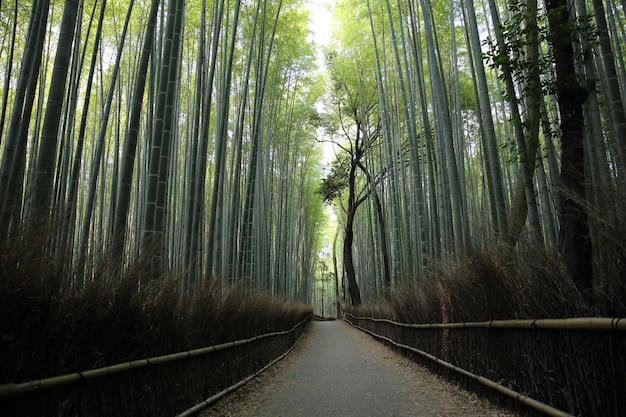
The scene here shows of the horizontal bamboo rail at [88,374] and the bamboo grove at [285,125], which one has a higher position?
Result: the bamboo grove at [285,125]

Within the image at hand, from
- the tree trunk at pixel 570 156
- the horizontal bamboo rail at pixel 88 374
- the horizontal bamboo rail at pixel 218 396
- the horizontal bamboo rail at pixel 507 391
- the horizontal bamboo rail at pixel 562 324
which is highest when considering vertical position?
the tree trunk at pixel 570 156

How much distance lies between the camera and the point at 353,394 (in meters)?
3.42

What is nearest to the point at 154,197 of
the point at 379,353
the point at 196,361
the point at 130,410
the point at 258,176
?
the point at 196,361

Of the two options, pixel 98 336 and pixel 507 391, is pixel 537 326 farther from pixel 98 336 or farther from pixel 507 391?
pixel 98 336

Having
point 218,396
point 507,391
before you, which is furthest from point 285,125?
point 507,391

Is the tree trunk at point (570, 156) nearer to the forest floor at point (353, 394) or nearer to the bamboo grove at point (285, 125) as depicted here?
the bamboo grove at point (285, 125)

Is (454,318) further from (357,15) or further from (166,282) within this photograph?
(357,15)

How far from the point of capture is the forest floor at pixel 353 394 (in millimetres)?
2811

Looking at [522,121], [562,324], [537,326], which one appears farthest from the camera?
[522,121]

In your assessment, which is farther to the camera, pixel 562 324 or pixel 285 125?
pixel 285 125

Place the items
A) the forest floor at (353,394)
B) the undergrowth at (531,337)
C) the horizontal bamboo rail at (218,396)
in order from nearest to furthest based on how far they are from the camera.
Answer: the undergrowth at (531,337) → the horizontal bamboo rail at (218,396) → the forest floor at (353,394)

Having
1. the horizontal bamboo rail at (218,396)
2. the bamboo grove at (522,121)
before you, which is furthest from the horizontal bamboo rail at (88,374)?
the bamboo grove at (522,121)

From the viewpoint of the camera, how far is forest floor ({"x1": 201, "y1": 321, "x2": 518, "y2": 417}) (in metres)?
2.81

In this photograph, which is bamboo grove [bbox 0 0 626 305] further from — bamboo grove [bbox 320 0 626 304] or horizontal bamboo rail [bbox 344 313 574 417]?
horizontal bamboo rail [bbox 344 313 574 417]
